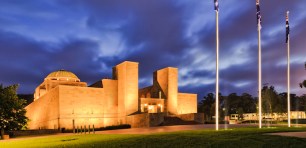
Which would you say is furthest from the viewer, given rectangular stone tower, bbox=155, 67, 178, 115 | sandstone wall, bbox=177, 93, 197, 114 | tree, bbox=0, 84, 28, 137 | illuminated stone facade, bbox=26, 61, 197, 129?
sandstone wall, bbox=177, 93, 197, 114

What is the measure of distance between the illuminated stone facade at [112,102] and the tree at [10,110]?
9138 mm

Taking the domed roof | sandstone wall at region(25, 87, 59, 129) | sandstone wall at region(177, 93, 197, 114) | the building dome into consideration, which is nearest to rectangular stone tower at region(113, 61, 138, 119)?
sandstone wall at region(25, 87, 59, 129)

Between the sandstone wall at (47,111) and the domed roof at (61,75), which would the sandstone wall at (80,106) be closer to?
the sandstone wall at (47,111)


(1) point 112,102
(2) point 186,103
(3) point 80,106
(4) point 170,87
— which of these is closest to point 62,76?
(1) point 112,102

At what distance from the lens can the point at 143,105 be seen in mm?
50625

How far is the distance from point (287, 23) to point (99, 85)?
3052cm

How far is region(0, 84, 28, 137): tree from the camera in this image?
97.9 feet

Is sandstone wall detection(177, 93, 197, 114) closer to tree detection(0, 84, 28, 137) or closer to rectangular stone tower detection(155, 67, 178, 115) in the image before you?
rectangular stone tower detection(155, 67, 178, 115)

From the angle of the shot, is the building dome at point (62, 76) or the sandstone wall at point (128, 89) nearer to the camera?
the sandstone wall at point (128, 89)

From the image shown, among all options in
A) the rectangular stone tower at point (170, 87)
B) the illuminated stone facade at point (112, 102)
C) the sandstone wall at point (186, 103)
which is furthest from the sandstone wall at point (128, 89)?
the sandstone wall at point (186, 103)

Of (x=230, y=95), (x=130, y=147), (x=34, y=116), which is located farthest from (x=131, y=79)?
(x=230, y=95)

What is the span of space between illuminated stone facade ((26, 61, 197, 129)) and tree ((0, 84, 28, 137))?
30.0 feet

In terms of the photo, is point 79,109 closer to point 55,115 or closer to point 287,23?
point 55,115

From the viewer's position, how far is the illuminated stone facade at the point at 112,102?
43500 millimetres
